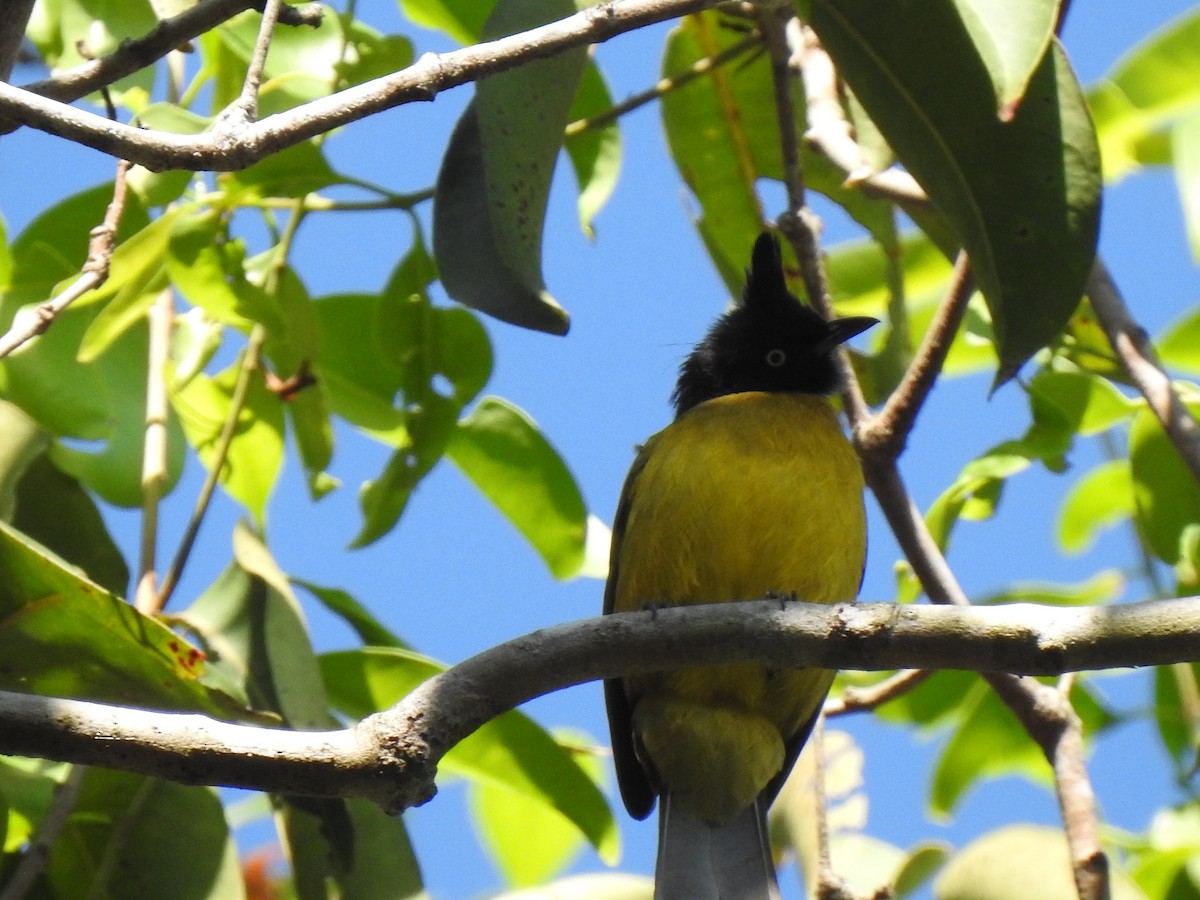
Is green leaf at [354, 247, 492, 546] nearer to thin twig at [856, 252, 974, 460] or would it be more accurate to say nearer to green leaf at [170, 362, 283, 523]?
green leaf at [170, 362, 283, 523]

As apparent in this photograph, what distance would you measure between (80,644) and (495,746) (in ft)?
3.87

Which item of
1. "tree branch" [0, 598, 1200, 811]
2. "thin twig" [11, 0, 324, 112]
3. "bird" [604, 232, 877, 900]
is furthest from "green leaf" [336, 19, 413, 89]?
"tree branch" [0, 598, 1200, 811]

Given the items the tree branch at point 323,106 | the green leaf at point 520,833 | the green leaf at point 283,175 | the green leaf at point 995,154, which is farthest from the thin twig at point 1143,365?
the green leaf at point 520,833

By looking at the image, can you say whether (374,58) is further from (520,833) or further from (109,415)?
(520,833)

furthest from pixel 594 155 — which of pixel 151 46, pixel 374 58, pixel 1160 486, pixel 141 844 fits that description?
pixel 141 844

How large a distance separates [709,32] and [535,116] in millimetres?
1816

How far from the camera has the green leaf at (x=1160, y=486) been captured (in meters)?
3.71

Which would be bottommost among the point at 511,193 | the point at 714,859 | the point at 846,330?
the point at 714,859

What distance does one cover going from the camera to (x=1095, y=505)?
480cm

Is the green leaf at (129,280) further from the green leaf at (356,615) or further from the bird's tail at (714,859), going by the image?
the bird's tail at (714,859)

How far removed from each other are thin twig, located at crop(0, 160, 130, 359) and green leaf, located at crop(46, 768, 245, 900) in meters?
1.02

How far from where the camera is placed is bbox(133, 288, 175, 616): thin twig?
11.4ft

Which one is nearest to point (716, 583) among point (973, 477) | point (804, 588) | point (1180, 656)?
point (804, 588)

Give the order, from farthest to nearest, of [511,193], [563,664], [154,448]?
1. [154,448]
2. [511,193]
3. [563,664]
